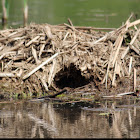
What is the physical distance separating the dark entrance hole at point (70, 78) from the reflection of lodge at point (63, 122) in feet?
4.37

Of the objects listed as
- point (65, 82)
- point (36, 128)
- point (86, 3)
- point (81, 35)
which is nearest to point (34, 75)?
point (65, 82)

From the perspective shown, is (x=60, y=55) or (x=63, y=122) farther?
(x=60, y=55)

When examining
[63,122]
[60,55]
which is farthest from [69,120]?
[60,55]

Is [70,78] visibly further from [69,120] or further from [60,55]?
[69,120]

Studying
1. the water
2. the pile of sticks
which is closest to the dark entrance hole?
the pile of sticks

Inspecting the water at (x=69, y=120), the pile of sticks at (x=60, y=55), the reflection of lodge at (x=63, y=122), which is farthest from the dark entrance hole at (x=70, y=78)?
the reflection of lodge at (x=63, y=122)

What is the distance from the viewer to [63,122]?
632cm

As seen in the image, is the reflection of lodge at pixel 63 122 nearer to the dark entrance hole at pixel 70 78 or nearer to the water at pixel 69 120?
the water at pixel 69 120

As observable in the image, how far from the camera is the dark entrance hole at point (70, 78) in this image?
28.4 feet

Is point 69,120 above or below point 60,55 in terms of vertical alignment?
below

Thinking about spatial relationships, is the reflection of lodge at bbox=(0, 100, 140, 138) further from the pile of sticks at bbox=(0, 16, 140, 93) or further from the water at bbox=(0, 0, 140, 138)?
the pile of sticks at bbox=(0, 16, 140, 93)

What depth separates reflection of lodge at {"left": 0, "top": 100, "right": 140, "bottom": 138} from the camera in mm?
5637

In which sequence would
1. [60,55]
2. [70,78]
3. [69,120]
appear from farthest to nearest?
[70,78] → [60,55] → [69,120]

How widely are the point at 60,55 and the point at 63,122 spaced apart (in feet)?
8.71
